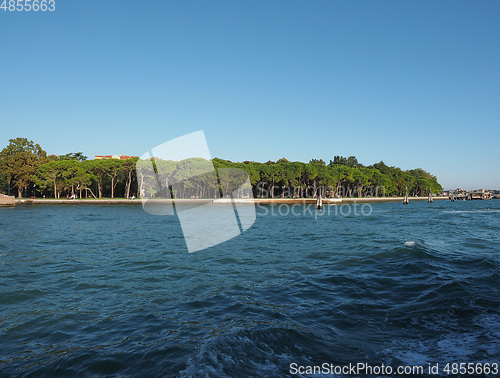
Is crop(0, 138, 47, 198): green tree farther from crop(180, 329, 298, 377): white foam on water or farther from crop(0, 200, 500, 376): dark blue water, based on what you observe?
crop(180, 329, 298, 377): white foam on water

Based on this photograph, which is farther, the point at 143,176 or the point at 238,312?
the point at 143,176

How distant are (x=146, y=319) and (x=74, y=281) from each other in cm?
563

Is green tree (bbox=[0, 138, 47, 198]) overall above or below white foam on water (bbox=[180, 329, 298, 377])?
above

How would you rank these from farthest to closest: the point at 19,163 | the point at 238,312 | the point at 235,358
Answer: the point at 19,163 → the point at 238,312 → the point at 235,358

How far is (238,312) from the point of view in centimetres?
910

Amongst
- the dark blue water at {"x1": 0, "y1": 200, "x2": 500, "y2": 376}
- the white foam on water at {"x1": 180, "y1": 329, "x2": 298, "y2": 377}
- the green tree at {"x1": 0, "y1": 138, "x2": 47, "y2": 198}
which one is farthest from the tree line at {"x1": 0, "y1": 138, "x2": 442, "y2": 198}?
the white foam on water at {"x1": 180, "y1": 329, "x2": 298, "y2": 377}

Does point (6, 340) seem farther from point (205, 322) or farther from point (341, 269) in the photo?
point (341, 269)

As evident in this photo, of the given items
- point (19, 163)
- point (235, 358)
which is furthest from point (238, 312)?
point (19, 163)

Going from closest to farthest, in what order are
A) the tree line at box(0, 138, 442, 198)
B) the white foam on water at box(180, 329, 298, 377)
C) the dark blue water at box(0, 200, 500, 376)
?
the white foam on water at box(180, 329, 298, 377) < the dark blue water at box(0, 200, 500, 376) < the tree line at box(0, 138, 442, 198)

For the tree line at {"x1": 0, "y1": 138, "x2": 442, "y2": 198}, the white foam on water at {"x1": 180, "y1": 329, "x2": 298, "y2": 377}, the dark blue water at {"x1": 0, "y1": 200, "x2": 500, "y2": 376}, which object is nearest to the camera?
the white foam on water at {"x1": 180, "y1": 329, "x2": 298, "y2": 377}

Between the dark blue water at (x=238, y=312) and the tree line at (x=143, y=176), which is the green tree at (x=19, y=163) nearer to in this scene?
the tree line at (x=143, y=176)

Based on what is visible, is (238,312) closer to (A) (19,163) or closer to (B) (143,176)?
(B) (143,176)

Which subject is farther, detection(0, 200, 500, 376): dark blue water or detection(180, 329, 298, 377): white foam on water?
detection(0, 200, 500, 376): dark blue water

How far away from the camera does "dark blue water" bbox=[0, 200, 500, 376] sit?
6445 millimetres
